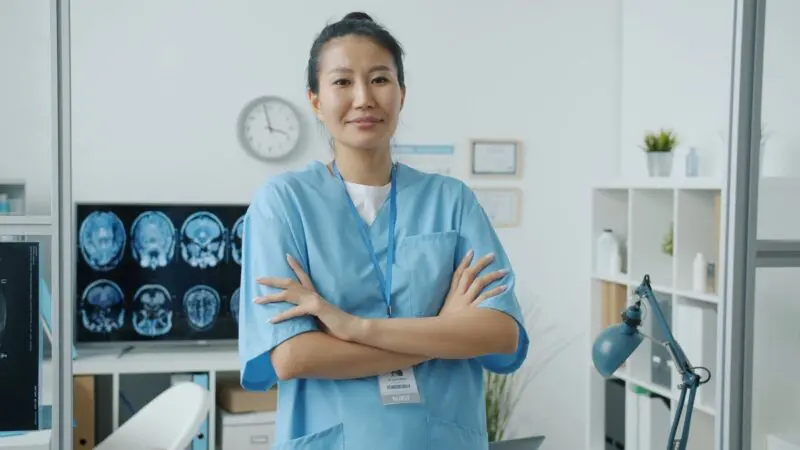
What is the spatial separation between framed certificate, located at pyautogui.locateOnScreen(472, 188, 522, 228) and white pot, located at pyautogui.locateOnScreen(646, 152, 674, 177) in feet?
2.91

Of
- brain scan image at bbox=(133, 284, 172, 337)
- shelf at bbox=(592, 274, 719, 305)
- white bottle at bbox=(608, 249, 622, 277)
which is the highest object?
white bottle at bbox=(608, 249, 622, 277)

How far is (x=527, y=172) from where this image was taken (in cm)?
461

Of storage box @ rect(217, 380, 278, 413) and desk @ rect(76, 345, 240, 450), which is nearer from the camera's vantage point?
desk @ rect(76, 345, 240, 450)

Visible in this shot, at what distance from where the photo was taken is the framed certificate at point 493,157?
454cm

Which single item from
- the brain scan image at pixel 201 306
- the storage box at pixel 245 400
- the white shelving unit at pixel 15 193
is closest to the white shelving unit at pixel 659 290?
the storage box at pixel 245 400

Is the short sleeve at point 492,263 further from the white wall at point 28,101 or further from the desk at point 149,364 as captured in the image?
the desk at point 149,364

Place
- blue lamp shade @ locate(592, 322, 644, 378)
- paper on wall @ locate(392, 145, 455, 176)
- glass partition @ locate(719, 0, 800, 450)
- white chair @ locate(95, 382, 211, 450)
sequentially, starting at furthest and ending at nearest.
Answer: paper on wall @ locate(392, 145, 455, 176)
white chair @ locate(95, 382, 211, 450)
blue lamp shade @ locate(592, 322, 644, 378)
glass partition @ locate(719, 0, 800, 450)

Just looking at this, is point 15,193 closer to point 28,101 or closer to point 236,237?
point 28,101

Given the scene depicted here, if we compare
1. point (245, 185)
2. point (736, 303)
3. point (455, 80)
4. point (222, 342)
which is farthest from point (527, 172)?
point (736, 303)

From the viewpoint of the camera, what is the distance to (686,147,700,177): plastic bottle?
3.81 meters

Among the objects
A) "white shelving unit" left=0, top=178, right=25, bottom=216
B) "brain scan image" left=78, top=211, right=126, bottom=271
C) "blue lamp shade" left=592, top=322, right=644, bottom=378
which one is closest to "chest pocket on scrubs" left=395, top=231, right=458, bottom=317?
"white shelving unit" left=0, top=178, right=25, bottom=216

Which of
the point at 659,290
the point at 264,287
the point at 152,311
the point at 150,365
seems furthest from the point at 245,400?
the point at 264,287

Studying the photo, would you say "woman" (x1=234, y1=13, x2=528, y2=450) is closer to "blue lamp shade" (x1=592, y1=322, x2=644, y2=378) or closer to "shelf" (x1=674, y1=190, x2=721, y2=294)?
"blue lamp shade" (x1=592, y1=322, x2=644, y2=378)

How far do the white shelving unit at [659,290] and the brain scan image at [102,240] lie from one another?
6.69 feet
